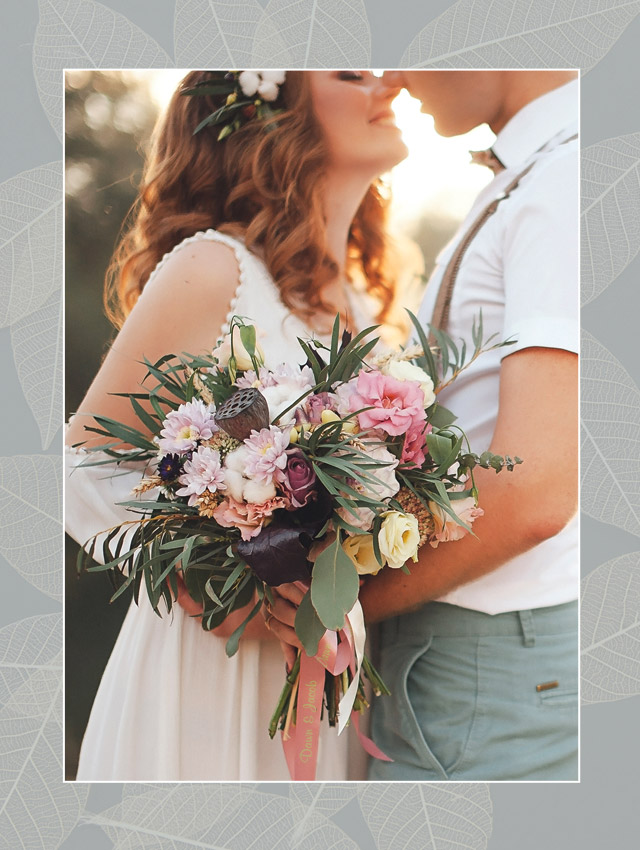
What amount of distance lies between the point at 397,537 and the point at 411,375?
337 mm

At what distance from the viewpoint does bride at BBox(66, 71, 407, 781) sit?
5.98 feet

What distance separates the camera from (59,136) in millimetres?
1886

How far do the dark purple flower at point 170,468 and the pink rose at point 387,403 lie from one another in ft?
1.19

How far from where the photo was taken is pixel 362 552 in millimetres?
1562

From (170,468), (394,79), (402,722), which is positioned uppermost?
(394,79)

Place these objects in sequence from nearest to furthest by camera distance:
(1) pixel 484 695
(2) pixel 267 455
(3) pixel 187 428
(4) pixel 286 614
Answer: (2) pixel 267 455 → (3) pixel 187 428 → (4) pixel 286 614 → (1) pixel 484 695

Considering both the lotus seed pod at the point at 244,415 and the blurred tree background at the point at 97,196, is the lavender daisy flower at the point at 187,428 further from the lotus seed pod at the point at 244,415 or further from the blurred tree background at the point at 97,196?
the blurred tree background at the point at 97,196

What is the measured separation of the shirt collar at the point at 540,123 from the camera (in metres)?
1.87

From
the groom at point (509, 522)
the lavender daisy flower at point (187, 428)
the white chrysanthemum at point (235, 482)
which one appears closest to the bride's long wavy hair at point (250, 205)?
the groom at point (509, 522)

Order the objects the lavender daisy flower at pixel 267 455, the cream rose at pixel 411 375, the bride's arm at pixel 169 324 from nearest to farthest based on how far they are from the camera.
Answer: the lavender daisy flower at pixel 267 455, the cream rose at pixel 411 375, the bride's arm at pixel 169 324

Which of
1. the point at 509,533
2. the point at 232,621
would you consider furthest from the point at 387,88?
the point at 232,621

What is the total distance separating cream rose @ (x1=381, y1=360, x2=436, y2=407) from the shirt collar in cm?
66

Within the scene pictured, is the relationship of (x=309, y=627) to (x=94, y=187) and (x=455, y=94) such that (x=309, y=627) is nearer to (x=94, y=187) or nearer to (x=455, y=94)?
(x=94, y=187)
